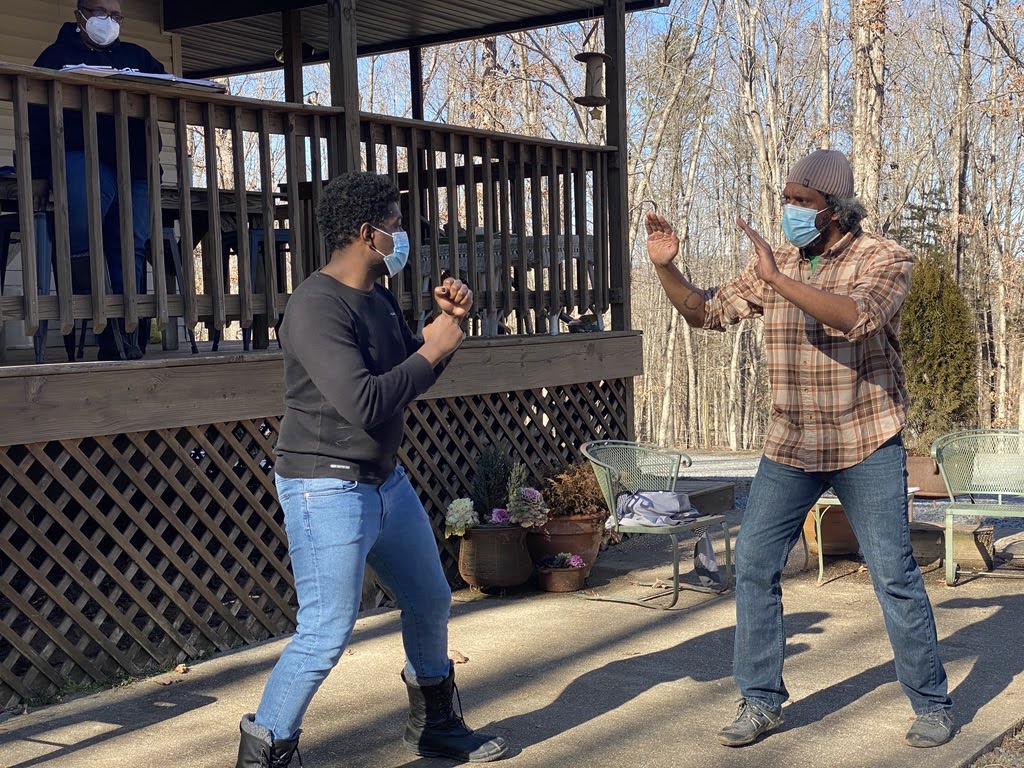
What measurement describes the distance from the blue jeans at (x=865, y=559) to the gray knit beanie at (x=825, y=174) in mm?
877

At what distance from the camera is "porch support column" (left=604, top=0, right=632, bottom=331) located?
8516 mm

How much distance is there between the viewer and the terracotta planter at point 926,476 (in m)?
9.19

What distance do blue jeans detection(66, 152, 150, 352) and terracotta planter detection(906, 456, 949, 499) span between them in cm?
606

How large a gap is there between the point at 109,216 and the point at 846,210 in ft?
11.6

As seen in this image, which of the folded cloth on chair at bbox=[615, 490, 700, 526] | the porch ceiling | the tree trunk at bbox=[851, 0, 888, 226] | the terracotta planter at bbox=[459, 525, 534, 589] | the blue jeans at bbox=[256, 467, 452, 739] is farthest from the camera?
the tree trunk at bbox=[851, 0, 888, 226]

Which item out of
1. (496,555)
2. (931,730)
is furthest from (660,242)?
(496,555)

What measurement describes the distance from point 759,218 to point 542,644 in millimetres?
27056

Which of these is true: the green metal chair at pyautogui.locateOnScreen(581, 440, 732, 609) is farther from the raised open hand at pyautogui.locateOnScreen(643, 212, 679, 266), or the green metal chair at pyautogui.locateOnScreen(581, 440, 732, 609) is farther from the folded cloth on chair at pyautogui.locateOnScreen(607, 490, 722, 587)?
the raised open hand at pyautogui.locateOnScreen(643, 212, 679, 266)

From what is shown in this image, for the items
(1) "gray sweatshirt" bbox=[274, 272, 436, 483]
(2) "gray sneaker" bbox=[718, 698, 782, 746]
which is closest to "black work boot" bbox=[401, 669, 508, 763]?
(2) "gray sneaker" bbox=[718, 698, 782, 746]

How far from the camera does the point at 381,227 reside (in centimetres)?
356

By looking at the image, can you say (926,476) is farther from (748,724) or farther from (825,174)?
(825,174)

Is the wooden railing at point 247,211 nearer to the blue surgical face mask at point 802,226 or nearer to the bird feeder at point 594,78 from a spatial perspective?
the bird feeder at point 594,78

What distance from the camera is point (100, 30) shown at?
19.5ft

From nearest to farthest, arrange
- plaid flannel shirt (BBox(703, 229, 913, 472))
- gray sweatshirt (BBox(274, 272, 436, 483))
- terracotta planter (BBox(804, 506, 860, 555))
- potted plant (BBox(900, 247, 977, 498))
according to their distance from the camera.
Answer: gray sweatshirt (BBox(274, 272, 436, 483)), plaid flannel shirt (BBox(703, 229, 913, 472)), terracotta planter (BBox(804, 506, 860, 555)), potted plant (BBox(900, 247, 977, 498))
